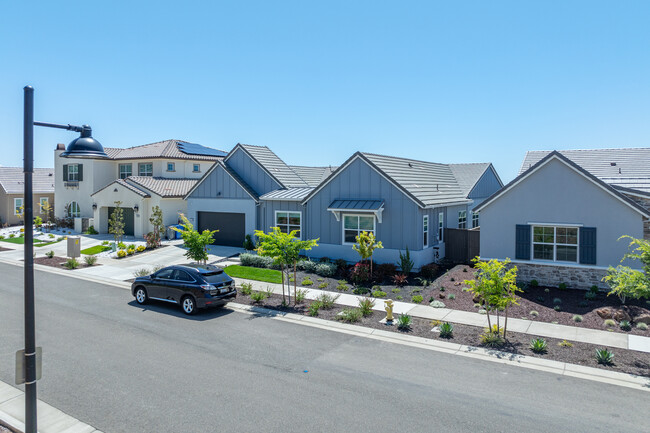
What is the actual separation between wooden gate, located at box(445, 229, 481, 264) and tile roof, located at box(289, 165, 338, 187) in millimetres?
10650

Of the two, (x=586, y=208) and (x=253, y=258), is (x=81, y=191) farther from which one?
(x=586, y=208)

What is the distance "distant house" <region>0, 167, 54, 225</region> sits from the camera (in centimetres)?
4619

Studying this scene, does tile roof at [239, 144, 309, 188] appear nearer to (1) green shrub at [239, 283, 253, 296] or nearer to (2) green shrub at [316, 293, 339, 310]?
(1) green shrub at [239, 283, 253, 296]

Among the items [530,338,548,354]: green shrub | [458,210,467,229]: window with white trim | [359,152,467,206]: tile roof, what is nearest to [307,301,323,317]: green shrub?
[530,338,548,354]: green shrub

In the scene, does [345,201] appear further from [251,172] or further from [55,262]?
[55,262]

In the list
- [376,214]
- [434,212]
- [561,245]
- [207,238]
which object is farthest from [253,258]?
[561,245]

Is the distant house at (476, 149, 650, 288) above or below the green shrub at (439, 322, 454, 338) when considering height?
above

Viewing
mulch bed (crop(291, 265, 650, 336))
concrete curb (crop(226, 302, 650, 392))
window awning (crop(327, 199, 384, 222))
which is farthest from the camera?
window awning (crop(327, 199, 384, 222))

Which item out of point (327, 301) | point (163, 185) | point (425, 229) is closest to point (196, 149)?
point (163, 185)

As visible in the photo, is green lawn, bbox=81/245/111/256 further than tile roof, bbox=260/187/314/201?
Yes

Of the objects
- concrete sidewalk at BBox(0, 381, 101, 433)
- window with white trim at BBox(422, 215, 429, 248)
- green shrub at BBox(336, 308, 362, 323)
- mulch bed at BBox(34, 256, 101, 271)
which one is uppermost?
window with white trim at BBox(422, 215, 429, 248)

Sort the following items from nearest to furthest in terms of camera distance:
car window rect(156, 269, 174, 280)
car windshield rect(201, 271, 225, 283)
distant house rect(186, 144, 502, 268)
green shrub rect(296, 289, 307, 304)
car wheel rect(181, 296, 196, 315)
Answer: car wheel rect(181, 296, 196, 315) → car windshield rect(201, 271, 225, 283) → car window rect(156, 269, 174, 280) → green shrub rect(296, 289, 307, 304) → distant house rect(186, 144, 502, 268)

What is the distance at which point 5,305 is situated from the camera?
667 inches

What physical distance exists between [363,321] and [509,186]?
960 cm
